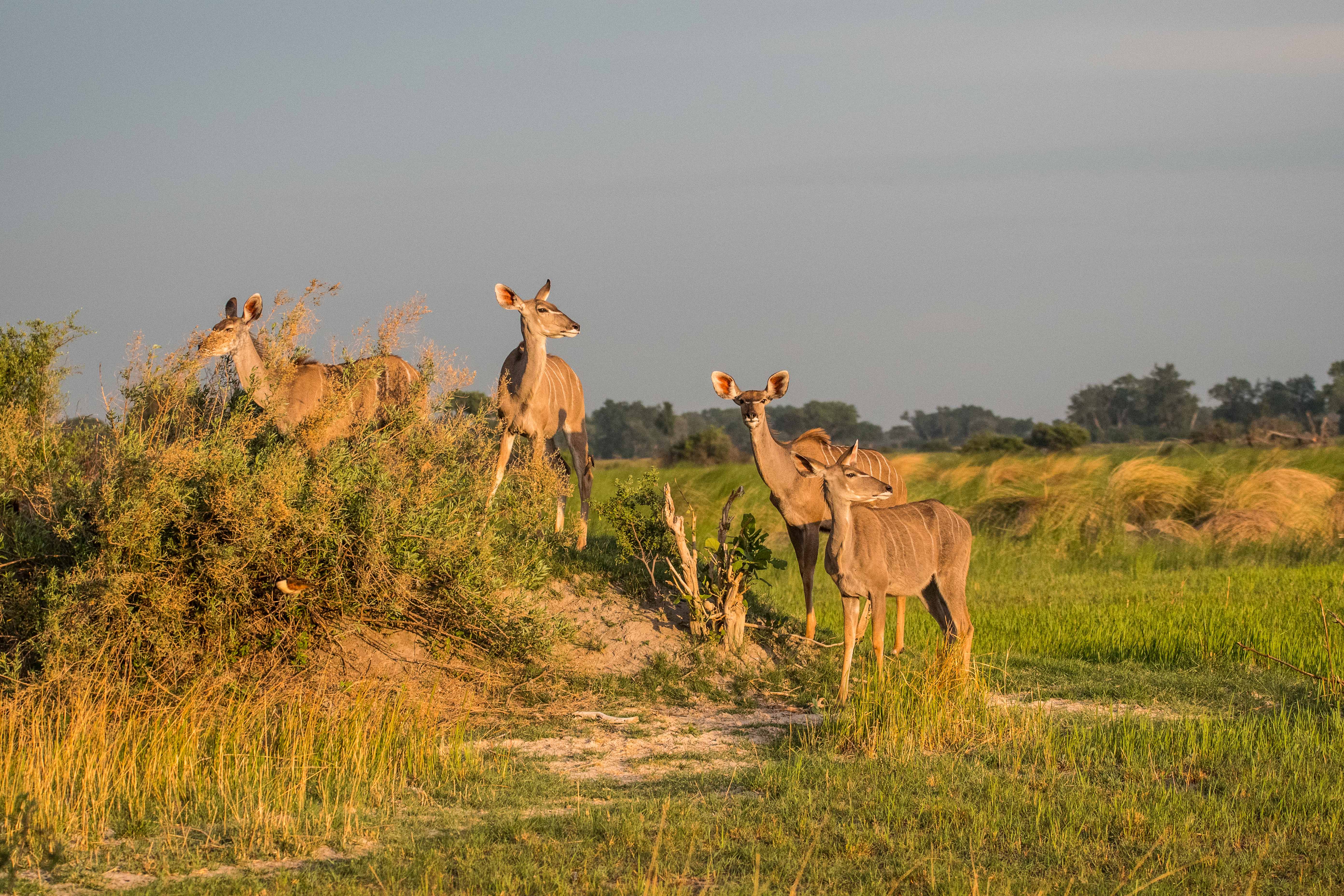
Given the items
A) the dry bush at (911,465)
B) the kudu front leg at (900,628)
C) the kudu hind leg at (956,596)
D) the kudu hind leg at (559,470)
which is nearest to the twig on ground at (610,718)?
the kudu front leg at (900,628)

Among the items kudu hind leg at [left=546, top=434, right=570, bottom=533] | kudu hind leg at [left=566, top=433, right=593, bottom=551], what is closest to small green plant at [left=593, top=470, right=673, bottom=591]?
kudu hind leg at [left=546, top=434, right=570, bottom=533]

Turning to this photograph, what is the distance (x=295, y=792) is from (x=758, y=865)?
2661 millimetres

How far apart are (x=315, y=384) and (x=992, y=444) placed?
32.6 metres

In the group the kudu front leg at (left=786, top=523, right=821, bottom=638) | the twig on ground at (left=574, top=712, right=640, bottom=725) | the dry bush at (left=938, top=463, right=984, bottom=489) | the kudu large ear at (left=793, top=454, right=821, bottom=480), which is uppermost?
the kudu large ear at (left=793, top=454, right=821, bottom=480)

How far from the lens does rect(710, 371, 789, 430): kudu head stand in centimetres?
914

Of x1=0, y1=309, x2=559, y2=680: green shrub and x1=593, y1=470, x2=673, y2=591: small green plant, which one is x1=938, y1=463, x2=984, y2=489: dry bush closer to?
x1=593, y1=470, x2=673, y2=591: small green plant

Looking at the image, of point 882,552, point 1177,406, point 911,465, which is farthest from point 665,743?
point 1177,406

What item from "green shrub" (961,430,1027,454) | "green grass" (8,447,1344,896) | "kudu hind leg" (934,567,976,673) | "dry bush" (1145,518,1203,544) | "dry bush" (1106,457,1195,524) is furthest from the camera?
"green shrub" (961,430,1027,454)

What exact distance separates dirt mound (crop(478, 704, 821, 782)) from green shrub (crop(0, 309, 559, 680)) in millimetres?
1032

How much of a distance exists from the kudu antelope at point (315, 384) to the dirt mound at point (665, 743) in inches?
112

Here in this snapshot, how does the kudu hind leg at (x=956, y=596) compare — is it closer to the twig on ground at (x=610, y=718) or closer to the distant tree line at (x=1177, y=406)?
the twig on ground at (x=610, y=718)

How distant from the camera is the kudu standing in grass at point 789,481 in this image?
→ 30.3ft

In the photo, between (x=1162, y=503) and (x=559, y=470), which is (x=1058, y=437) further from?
(x=559, y=470)

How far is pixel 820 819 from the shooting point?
592 cm
